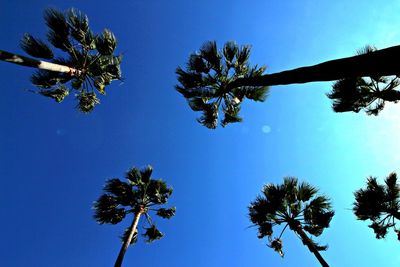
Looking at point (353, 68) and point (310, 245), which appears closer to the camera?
point (353, 68)

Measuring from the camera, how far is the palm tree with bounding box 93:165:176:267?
1331 centimetres

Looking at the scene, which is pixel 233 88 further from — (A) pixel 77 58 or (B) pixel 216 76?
(A) pixel 77 58

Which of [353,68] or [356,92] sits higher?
[356,92]

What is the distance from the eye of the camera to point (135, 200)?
1397 centimetres

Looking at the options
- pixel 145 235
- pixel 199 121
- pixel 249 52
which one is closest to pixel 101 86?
pixel 199 121

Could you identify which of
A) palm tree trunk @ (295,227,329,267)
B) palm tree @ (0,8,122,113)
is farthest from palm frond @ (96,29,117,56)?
palm tree trunk @ (295,227,329,267)

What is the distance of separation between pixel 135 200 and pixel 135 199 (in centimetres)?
5

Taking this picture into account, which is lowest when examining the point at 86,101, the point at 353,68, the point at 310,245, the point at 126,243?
the point at 353,68

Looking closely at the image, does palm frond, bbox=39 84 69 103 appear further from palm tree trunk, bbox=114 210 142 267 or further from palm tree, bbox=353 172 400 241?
palm tree, bbox=353 172 400 241

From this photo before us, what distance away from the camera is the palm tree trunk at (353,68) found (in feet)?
10.2

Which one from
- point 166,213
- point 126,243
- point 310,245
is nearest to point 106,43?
point 126,243

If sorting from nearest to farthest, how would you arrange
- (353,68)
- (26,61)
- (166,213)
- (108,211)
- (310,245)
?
(353,68)
(26,61)
(310,245)
(108,211)
(166,213)

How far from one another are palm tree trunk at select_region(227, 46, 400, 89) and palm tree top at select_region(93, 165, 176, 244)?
10.7 metres

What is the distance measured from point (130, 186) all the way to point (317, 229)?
29.4 feet
